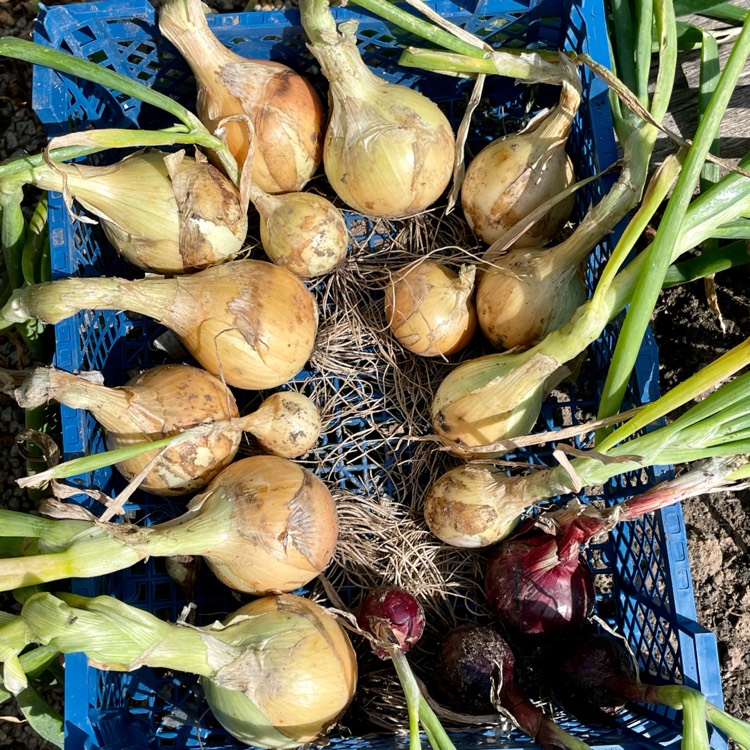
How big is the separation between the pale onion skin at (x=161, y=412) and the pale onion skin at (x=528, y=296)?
57cm

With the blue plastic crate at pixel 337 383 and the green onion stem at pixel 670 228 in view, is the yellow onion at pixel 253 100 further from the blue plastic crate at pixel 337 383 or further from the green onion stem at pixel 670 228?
the green onion stem at pixel 670 228

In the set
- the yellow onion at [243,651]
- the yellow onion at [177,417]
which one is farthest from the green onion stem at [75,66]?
the yellow onion at [243,651]

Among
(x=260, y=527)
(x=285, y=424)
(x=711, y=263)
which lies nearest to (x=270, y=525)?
(x=260, y=527)

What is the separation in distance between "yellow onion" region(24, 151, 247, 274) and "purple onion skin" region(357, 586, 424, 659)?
29.9 inches

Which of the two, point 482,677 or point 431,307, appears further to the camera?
point 431,307

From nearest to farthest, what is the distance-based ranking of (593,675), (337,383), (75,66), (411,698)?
(411,698)
(75,66)
(593,675)
(337,383)

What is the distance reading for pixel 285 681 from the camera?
1.26 m

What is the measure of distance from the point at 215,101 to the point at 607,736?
1.44 metres

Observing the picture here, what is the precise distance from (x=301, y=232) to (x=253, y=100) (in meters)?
0.28

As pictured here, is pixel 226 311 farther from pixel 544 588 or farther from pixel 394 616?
pixel 544 588

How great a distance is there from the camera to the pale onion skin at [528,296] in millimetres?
1430

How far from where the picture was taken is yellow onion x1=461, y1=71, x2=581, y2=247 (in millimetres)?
1465

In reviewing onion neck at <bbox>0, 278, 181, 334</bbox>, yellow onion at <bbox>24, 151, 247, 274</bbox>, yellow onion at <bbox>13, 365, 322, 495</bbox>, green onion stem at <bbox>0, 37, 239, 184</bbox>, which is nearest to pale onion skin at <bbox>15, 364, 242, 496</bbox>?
yellow onion at <bbox>13, 365, 322, 495</bbox>

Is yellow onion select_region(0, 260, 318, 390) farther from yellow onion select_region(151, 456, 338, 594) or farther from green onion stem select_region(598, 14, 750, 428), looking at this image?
green onion stem select_region(598, 14, 750, 428)
